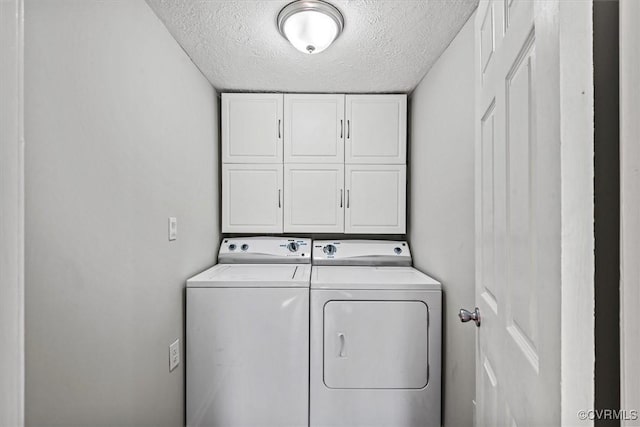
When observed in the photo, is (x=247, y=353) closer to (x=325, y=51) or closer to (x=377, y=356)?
(x=377, y=356)

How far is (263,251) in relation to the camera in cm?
243

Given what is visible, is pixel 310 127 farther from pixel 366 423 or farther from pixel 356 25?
pixel 366 423

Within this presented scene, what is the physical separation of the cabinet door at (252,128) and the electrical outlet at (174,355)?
132 centimetres

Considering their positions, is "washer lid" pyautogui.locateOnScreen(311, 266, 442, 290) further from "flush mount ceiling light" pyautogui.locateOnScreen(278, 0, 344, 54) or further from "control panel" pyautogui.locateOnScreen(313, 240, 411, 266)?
"flush mount ceiling light" pyautogui.locateOnScreen(278, 0, 344, 54)

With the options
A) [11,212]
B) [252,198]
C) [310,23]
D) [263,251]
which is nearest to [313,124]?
[252,198]

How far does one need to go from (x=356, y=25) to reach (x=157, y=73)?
1.02m

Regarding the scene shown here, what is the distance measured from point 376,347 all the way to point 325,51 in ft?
5.67

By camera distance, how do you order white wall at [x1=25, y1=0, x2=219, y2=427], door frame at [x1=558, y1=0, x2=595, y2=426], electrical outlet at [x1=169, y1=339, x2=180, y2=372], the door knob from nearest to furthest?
1. door frame at [x1=558, y1=0, x2=595, y2=426]
2. white wall at [x1=25, y1=0, x2=219, y2=427]
3. the door knob
4. electrical outlet at [x1=169, y1=339, x2=180, y2=372]

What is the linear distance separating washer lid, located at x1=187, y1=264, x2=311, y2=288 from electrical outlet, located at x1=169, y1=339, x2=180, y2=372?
0.31m

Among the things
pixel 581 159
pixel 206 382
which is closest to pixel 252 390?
pixel 206 382

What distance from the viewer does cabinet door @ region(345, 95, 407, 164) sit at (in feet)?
7.75

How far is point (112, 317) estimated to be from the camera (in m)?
1.15
